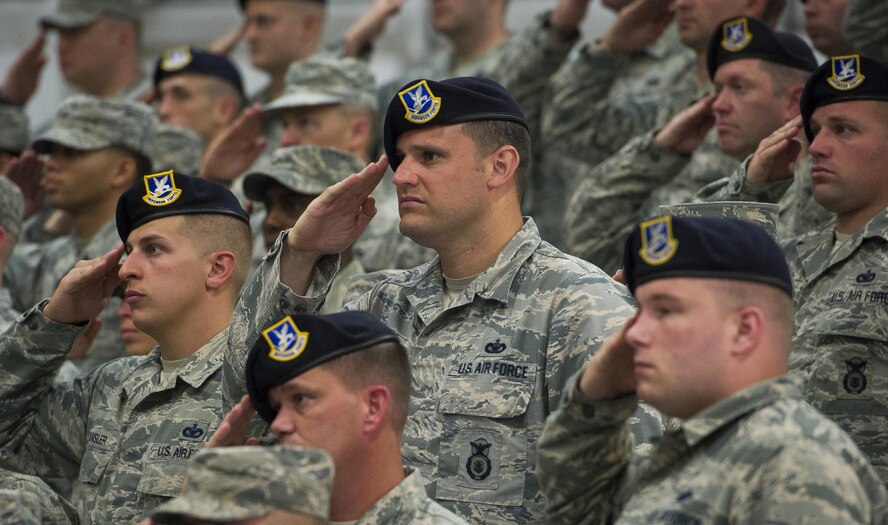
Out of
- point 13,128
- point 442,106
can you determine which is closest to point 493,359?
point 442,106

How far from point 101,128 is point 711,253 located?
427cm

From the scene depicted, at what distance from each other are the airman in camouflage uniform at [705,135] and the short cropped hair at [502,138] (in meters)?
1.05

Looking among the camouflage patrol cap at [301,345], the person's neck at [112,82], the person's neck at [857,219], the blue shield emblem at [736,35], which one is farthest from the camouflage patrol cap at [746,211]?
the person's neck at [112,82]

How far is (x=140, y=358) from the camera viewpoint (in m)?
4.79

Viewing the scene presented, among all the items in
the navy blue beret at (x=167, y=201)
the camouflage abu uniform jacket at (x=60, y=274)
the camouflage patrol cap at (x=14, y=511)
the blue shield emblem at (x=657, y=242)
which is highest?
the blue shield emblem at (x=657, y=242)

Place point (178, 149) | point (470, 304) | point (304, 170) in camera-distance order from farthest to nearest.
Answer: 1. point (178, 149)
2. point (304, 170)
3. point (470, 304)

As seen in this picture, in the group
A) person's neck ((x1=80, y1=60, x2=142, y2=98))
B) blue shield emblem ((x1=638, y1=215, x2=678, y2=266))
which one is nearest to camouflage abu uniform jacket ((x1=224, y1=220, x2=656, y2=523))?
blue shield emblem ((x1=638, y1=215, x2=678, y2=266))

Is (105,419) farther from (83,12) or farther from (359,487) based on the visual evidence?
(83,12)

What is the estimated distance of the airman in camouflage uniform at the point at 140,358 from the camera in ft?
14.6

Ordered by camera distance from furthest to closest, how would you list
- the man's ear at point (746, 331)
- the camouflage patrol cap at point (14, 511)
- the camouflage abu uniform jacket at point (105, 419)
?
the camouflage abu uniform jacket at point (105, 419)
the camouflage patrol cap at point (14, 511)
the man's ear at point (746, 331)

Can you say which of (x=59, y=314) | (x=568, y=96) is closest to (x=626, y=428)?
(x=59, y=314)

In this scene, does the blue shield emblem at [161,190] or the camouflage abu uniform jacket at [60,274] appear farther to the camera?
the camouflage abu uniform jacket at [60,274]

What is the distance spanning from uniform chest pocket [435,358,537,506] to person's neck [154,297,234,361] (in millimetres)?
991

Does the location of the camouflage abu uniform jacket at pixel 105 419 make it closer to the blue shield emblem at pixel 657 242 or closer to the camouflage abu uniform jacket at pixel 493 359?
the camouflage abu uniform jacket at pixel 493 359
